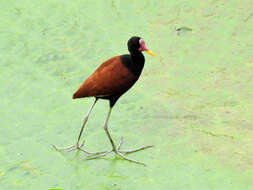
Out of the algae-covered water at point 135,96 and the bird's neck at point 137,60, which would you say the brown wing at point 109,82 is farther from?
the algae-covered water at point 135,96

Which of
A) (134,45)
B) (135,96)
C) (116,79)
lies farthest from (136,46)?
(135,96)

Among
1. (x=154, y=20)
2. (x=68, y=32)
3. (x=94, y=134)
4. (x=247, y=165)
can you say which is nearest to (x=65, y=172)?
(x=94, y=134)

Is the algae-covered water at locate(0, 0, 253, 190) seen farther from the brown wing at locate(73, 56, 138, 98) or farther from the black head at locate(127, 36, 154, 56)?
the black head at locate(127, 36, 154, 56)

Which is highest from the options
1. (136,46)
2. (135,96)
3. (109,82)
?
(136,46)

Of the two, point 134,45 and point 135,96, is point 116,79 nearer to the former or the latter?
point 134,45

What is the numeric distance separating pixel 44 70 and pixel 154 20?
3.39ft

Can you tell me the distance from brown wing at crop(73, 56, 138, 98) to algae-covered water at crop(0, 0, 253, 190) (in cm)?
31

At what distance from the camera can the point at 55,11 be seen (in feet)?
14.3

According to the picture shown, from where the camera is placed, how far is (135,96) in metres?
3.57

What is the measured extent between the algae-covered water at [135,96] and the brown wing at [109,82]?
1.02 ft

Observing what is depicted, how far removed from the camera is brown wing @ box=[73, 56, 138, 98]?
308 centimetres

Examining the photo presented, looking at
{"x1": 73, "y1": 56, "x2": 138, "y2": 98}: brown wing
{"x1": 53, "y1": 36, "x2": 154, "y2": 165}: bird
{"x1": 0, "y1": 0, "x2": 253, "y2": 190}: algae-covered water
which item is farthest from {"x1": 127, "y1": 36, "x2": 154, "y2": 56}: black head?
{"x1": 0, "y1": 0, "x2": 253, "y2": 190}: algae-covered water

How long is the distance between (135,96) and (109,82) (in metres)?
0.51

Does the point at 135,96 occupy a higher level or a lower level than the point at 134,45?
lower
